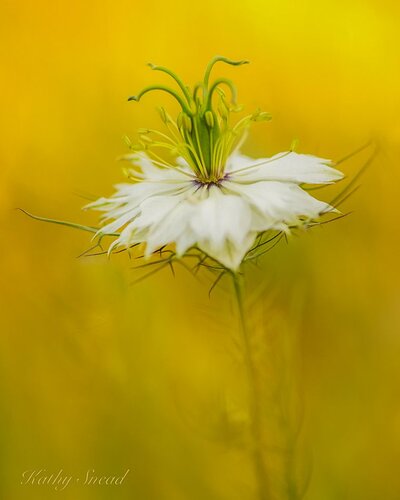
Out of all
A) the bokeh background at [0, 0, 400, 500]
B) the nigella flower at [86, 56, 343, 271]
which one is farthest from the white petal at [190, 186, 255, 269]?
the bokeh background at [0, 0, 400, 500]

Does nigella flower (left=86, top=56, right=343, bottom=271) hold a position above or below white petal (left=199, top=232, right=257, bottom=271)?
above

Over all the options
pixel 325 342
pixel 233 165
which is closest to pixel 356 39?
pixel 233 165

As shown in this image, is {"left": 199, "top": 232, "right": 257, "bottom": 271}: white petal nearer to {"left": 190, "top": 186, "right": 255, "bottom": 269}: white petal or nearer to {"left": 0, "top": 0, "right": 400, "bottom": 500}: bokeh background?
{"left": 190, "top": 186, "right": 255, "bottom": 269}: white petal

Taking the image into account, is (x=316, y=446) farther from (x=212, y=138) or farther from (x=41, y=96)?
(x=41, y=96)

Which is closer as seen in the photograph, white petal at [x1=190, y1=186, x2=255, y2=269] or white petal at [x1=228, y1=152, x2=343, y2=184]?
white petal at [x1=190, y1=186, x2=255, y2=269]

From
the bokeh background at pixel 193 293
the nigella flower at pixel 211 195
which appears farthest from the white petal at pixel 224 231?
the bokeh background at pixel 193 293
